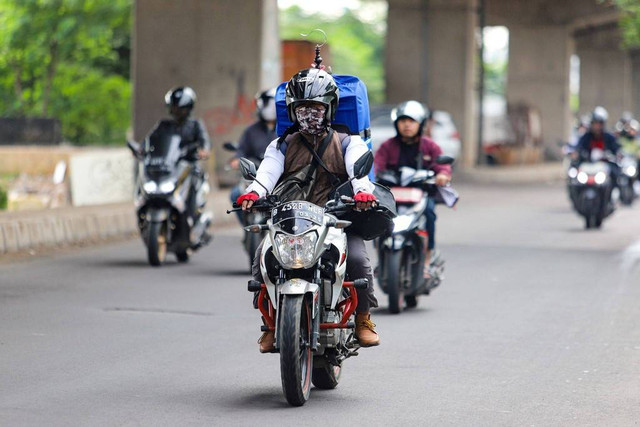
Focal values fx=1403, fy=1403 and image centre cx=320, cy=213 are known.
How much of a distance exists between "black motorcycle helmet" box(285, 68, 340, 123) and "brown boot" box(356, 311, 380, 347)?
1.15 meters

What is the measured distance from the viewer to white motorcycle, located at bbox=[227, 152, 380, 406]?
→ 7.26m

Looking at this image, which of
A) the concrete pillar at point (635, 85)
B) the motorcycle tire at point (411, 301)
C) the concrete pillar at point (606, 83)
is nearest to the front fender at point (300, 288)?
the motorcycle tire at point (411, 301)

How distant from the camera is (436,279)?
1213 cm

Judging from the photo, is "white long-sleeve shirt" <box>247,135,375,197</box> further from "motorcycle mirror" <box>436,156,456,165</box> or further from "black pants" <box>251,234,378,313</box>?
"motorcycle mirror" <box>436,156,456,165</box>

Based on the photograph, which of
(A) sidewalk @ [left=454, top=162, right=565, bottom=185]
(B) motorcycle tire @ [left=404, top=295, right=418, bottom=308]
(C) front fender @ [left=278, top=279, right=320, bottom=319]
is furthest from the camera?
(A) sidewalk @ [left=454, top=162, right=565, bottom=185]

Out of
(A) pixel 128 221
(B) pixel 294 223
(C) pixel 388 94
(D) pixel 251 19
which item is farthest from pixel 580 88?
(B) pixel 294 223

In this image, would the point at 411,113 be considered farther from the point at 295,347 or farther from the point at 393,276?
the point at 295,347

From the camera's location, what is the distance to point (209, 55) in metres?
26.2

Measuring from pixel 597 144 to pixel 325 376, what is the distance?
1502cm

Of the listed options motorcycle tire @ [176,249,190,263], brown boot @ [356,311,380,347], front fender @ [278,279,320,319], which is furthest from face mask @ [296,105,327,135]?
motorcycle tire @ [176,249,190,263]

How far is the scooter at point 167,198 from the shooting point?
1506cm

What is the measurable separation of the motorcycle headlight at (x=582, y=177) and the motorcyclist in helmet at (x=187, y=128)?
27.2 ft

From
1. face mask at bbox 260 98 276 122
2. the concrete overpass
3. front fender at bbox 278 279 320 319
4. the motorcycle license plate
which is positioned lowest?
front fender at bbox 278 279 320 319

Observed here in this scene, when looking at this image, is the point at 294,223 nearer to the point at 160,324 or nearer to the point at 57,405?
the point at 57,405
